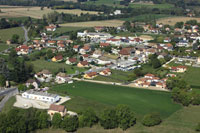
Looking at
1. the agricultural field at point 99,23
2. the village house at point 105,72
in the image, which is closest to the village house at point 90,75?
the village house at point 105,72

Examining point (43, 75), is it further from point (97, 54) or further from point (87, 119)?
point (87, 119)

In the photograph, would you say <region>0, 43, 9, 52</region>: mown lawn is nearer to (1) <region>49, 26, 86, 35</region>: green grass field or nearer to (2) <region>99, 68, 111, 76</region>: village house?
(1) <region>49, 26, 86, 35</region>: green grass field

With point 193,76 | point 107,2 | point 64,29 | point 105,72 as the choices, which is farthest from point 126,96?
point 107,2

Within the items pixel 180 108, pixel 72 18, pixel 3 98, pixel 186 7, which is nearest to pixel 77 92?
pixel 3 98

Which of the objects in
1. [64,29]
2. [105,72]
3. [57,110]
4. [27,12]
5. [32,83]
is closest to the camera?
[57,110]

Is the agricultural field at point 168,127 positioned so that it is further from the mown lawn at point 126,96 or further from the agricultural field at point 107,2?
the agricultural field at point 107,2

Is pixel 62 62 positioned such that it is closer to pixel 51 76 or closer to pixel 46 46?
pixel 51 76
